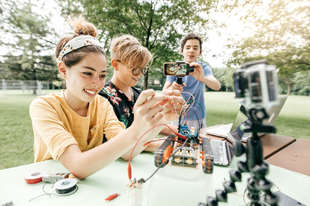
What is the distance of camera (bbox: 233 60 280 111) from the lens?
1.42 feet

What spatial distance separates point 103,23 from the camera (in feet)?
23.0

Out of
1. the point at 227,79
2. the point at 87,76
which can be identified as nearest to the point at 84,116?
the point at 87,76

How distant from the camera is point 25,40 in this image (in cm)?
905

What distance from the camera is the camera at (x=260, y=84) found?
43cm

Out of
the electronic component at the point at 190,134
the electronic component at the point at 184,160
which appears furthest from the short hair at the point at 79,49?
the electronic component at the point at 184,160

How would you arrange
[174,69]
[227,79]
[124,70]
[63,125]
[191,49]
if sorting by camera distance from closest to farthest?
[63,125]
[174,69]
[124,70]
[227,79]
[191,49]

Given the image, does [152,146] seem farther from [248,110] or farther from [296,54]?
[296,54]

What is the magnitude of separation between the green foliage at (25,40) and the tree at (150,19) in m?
1.83

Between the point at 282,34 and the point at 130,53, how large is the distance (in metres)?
8.25

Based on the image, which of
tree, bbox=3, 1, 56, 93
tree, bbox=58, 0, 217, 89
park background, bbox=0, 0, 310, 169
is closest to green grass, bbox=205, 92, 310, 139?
park background, bbox=0, 0, 310, 169

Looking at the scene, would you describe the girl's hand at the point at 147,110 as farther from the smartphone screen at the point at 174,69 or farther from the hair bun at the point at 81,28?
the hair bun at the point at 81,28

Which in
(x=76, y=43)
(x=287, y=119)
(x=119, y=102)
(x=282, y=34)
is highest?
(x=282, y=34)

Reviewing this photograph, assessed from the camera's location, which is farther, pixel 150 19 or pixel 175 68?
pixel 150 19

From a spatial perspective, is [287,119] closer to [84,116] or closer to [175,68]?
[175,68]
